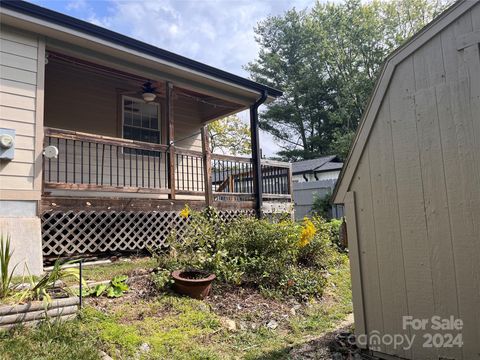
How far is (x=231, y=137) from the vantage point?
24.4 metres

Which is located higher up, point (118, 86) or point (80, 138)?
point (118, 86)

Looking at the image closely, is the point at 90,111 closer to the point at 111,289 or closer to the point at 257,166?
the point at 257,166

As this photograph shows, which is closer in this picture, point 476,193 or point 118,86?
point 476,193

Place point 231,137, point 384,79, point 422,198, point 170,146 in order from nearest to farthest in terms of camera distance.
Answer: point 422,198 → point 384,79 → point 170,146 → point 231,137

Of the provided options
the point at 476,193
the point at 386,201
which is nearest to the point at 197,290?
the point at 386,201

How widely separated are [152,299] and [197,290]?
1.81 feet

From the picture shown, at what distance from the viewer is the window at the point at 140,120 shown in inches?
359

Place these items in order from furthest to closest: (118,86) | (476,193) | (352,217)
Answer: (118,86)
(352,217)
(476,193)

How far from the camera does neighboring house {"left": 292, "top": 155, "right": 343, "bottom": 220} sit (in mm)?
17094

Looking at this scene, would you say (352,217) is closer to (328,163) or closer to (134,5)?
(134,5)

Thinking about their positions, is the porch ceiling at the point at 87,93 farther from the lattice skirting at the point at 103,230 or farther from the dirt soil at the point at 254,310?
the dirt soil at the point at 254,310

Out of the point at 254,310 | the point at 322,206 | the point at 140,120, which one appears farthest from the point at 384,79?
the point at 322,206

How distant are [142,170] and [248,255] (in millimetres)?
3524

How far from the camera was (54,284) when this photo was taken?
13.2 ft
